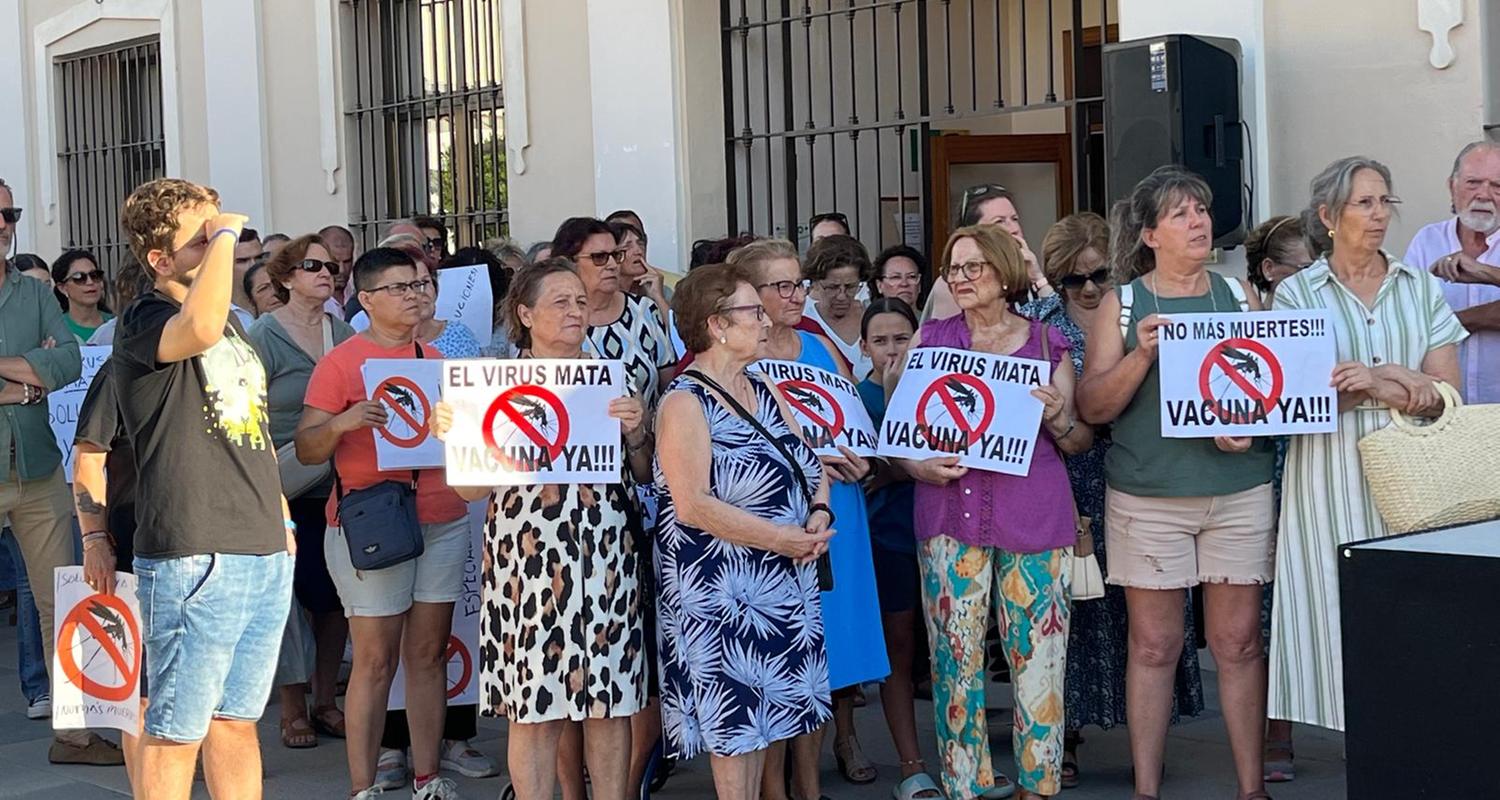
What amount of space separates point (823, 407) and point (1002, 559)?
28.9 inches

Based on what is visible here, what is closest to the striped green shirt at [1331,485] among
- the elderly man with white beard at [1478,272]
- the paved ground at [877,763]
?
the elderly man with white beard at [1478,272]

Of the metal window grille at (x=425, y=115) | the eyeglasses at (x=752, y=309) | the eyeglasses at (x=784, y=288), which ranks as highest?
the metal window grille at (x=425, y=115)

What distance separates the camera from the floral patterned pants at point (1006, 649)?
18.3 ft

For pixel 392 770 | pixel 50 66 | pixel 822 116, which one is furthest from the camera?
pixel 50 66

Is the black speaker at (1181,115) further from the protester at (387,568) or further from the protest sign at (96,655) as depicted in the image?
the protest sign at (96,655)

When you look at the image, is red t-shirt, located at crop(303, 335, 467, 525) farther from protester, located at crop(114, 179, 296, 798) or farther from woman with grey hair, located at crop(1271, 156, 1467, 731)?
woman with grey hair, located at crop(1271, 156, 1467, 731)

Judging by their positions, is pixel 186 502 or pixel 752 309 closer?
pixel 186 502

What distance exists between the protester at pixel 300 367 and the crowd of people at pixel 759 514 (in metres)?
0.01

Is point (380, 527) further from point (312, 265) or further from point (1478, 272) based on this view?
point (1478, 272)

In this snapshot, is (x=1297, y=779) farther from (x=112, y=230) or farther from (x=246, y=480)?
(x=112, y=230)

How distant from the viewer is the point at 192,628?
4676 mm

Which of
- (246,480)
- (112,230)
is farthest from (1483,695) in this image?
(112,230)

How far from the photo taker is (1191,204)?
5.45 metres

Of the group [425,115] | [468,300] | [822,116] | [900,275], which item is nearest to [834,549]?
[900,275]
